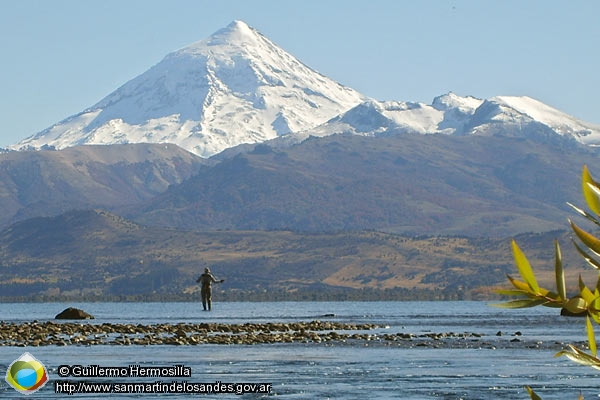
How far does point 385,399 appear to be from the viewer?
30.6 metres

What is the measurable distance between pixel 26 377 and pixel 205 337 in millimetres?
23647

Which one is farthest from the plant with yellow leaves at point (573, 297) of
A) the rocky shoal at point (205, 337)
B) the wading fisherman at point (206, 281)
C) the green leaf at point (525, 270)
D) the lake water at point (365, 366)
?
the wading fisherman at point (206, 281)

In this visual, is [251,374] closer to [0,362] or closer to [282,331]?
[0,362]

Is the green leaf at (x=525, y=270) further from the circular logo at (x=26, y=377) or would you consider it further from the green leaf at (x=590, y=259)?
the circular logo at (x=26, y=377)

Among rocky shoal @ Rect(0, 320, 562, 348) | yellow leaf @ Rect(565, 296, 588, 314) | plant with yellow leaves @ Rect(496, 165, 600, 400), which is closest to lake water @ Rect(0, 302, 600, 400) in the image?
rocky shoal @ Rect(0, 320, 562, 348)

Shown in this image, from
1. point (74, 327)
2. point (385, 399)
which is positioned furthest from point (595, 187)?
point (74, 327)

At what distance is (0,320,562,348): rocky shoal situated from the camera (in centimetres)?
5491

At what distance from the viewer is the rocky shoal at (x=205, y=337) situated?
54906 millimetres

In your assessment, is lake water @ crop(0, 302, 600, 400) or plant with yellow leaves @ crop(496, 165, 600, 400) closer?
plant with yellow leaves @ crop(496, 165, 600, 400)

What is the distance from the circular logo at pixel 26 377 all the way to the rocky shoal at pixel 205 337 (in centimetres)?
1403

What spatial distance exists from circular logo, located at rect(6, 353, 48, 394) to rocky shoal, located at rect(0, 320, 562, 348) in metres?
14.0

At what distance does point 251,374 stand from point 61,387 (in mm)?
6814

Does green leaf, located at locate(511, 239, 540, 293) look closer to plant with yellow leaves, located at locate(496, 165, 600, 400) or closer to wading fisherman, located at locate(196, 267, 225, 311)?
plant with yellow leaves, located at locate(496, 165, 600, 400)

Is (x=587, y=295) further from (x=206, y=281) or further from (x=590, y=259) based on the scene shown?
(x=206, y=281)
